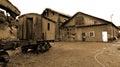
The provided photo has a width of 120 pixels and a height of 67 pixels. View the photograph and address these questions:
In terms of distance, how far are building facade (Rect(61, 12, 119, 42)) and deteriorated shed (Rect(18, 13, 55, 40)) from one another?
5.01 metres

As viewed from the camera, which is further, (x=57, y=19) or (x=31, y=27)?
(x=57, y=19)

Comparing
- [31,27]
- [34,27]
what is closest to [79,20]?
[34,27]

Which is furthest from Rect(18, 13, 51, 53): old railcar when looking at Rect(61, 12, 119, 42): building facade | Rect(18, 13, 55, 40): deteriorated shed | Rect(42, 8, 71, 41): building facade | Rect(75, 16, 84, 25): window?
Rect(75, 16, 84, 25): window

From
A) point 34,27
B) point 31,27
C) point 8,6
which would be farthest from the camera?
point 31,27

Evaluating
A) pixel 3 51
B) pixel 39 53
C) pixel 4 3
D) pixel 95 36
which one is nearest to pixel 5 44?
pixel 3 51

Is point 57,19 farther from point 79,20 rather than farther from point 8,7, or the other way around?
point 8,7

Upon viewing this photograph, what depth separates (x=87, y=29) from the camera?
26172mm

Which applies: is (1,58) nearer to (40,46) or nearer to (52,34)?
(40,46)

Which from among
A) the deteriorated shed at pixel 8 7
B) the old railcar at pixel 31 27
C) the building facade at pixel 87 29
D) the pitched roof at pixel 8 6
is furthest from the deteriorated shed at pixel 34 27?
the pitched roof at pixel 8 6

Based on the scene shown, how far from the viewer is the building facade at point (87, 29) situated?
2422 cm

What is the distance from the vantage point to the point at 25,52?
1338 centimetres

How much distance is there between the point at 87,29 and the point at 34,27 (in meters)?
9.61

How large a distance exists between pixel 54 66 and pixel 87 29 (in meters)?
18.2

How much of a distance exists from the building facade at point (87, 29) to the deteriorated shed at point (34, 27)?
5.01 meters
